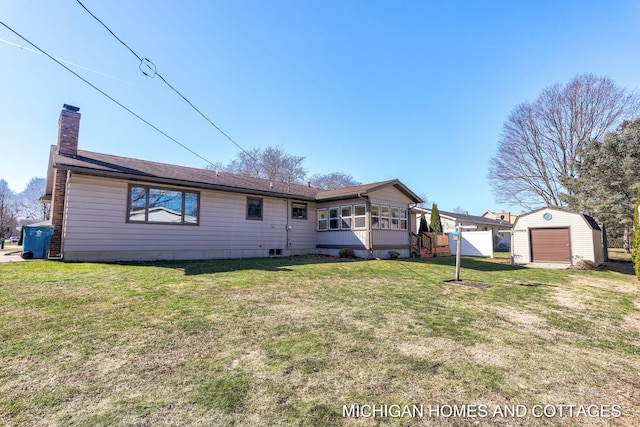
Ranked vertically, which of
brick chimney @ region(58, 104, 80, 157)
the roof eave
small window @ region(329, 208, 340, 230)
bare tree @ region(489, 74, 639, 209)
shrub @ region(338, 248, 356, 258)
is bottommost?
shrub @ region(338, 248, 356, 258)

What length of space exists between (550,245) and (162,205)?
53.8 ft

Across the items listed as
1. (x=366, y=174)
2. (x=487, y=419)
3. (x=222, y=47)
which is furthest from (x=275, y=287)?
(x=366, y=174)

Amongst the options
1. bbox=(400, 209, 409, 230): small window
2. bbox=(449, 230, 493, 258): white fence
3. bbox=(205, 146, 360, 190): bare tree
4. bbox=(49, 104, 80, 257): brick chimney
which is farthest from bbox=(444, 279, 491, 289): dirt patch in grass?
bbox=(205, 146, 360, 190): bare tree

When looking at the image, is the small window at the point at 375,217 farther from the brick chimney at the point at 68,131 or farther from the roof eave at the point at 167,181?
the brick chimney at the point at 68,131

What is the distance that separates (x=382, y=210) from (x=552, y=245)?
7.58 m

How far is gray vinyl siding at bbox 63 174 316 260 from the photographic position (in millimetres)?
8953

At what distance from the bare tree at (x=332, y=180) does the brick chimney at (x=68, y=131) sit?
94.4 feet

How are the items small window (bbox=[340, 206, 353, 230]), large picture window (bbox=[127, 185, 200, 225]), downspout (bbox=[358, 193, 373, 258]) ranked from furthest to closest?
1. small window (bbox=[340, 206, 353, 230])
2. downspout (bbox=[358, 193, 373, 258])
3. large picture window (bbox=[127, 185, 200, 225])

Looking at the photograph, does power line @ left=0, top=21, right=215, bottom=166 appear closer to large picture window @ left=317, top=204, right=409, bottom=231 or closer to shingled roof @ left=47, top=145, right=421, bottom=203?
shingled roof @ left=47, top=145, right=421, bottom=203

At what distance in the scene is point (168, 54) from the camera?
26.7 feet

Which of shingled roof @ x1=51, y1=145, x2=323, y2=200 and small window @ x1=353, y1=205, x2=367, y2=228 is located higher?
shingled roof @ x1=51, y1=145, x2=323, y2=200

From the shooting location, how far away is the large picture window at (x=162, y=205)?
995cm

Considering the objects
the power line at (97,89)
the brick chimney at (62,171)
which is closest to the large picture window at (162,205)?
the brick chimney at (62,171)

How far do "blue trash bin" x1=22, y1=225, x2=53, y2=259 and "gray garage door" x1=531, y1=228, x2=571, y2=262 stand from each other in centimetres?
1894
